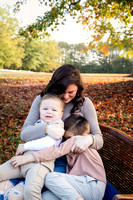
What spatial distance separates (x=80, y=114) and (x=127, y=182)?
0.87m

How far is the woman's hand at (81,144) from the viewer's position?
81.1 inches

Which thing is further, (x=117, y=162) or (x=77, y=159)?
(x=117, y=162)

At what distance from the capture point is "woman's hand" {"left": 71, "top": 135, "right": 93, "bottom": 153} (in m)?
2.06

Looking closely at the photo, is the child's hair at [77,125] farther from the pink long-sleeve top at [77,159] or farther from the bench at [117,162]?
the bench at [117,162]

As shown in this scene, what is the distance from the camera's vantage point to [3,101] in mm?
7230

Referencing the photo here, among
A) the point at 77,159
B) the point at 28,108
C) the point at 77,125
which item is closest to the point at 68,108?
the point at 77,125

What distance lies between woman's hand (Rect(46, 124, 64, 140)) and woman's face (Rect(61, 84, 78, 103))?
0.39 metres

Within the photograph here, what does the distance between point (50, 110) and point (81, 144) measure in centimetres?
48

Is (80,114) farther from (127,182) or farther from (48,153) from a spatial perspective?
(127,182)

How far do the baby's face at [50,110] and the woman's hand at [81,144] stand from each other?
325mm

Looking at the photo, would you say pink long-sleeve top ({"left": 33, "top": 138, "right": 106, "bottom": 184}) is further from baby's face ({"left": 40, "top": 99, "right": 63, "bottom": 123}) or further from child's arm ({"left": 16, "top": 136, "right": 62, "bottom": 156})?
baby's face ({"left": 40, "top": 99, "right": 63, "bottom": 123})

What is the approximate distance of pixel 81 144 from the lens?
6.79 ft

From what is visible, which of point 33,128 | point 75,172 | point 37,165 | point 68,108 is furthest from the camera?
point 68,108

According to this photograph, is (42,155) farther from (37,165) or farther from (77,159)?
(77,159)
